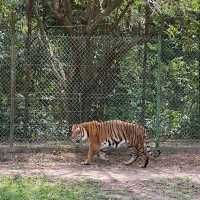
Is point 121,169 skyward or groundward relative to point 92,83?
groundward

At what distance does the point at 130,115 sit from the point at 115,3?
2.18 metres

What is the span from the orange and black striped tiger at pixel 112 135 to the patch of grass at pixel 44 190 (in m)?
2.05

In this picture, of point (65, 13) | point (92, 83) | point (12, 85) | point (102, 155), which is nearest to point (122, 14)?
point (65, 13)

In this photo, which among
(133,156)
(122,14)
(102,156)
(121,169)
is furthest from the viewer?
(122,14)

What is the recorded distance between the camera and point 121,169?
1077 centimetres

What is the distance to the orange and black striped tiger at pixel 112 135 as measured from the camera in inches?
449

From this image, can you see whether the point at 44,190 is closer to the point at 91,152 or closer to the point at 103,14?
the point at 91,152

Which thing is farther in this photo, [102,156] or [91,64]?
[91,64]

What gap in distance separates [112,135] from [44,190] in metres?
3.19

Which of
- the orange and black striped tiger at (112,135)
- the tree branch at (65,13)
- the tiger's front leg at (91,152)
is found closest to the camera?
the tiger's front leg at (91,152)

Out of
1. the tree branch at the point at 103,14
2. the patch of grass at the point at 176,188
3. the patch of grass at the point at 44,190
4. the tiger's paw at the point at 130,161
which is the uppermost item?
the tree branch at the point at 103,14

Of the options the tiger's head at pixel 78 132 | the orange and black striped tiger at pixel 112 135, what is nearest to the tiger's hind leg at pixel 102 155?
the orange and black striped tiger at pixel 112 135

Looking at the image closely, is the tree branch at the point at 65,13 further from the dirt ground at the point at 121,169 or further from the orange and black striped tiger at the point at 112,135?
the dirt ground at the point at 121,169

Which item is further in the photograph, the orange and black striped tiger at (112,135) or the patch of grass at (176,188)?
the orange and black striped tiger at (112,135)
